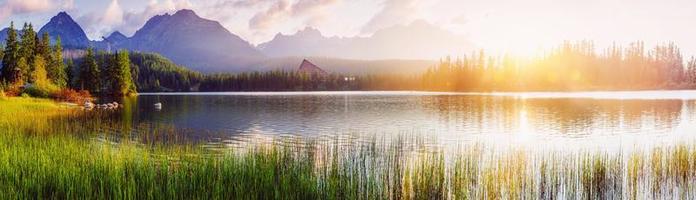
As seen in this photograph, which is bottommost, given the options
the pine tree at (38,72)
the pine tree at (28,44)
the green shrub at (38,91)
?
the green shrub at (38,91)

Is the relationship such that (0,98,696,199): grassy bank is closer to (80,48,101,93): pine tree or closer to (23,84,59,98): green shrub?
(23,84,59,98): green shrub

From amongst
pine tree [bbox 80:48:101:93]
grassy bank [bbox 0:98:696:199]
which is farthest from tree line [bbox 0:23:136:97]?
grassy bank [bbox 0:98:696:199]

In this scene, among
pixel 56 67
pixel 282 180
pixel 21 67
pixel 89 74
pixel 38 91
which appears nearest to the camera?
pixel 282 180

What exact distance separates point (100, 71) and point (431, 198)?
458 ft

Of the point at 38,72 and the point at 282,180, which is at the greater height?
the point at 38,72

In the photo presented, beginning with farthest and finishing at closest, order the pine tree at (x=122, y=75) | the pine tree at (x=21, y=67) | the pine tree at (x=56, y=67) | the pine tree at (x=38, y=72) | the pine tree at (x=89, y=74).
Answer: the pine tree at (x=89, y=74), the pine tree at (x=122, y=75), the pine tree at (x=56, y=67), the pine tree at (x=21, y=67), the pine tree at (x=38, y=72)

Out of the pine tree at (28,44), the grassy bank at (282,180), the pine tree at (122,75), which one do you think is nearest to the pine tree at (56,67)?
the pine tree at (28,44)

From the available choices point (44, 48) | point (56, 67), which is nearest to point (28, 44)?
point (44, 48)

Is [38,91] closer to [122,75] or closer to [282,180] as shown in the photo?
[122,75]

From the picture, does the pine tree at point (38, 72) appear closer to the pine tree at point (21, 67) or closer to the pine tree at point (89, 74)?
the pine tree at point (21, 67)

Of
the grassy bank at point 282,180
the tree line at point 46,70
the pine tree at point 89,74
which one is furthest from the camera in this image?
the pine tree at point 89,74

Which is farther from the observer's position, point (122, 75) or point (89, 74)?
point (122, 75)

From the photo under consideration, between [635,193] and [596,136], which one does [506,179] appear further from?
[596,136]

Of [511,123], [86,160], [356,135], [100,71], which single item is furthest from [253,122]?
[100,71]
